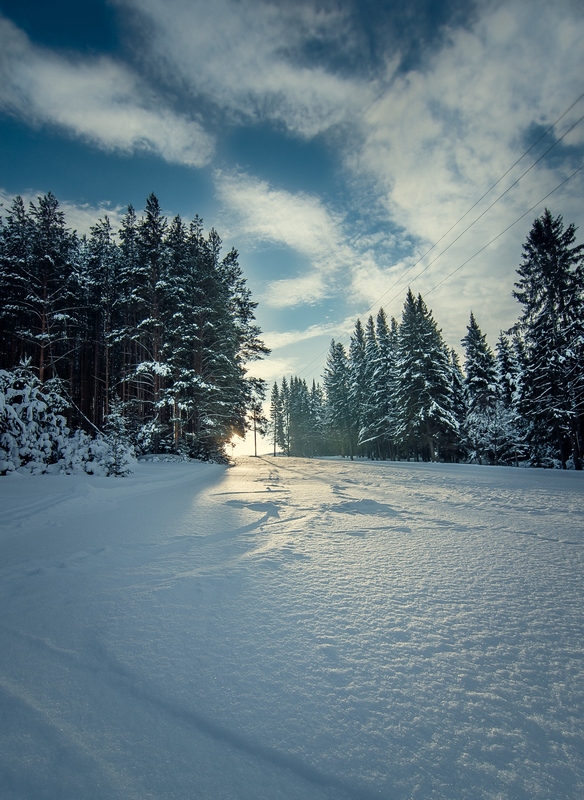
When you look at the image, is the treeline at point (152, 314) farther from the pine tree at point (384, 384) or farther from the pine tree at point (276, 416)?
the pine tree at point (276, 416)

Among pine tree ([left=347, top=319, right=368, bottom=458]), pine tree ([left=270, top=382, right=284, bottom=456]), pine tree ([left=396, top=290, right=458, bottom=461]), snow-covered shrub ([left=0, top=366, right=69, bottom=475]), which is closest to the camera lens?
snow-covered shrub ([left=0, top=366, right=69, bottom=475])

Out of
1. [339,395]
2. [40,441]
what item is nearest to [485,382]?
[339,395]

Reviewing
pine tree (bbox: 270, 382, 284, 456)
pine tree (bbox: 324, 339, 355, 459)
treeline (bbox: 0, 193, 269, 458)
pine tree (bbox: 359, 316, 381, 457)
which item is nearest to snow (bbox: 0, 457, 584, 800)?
treeline (bbox: 0, 193, 269, 458)

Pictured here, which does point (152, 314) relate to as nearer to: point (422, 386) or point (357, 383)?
point (422, 386)

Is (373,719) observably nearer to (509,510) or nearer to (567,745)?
(567,745)

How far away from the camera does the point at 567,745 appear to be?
37.7 inches

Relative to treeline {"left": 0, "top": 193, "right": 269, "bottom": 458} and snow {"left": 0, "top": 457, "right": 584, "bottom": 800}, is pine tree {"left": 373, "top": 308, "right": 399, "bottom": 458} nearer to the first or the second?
treeline {"left": 0, "top": 193, "right": 269, "bottom": 458}

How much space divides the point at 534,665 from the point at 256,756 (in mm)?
1160

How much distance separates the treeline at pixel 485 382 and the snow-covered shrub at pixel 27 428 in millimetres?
19847

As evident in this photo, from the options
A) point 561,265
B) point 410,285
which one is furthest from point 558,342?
point 410,285

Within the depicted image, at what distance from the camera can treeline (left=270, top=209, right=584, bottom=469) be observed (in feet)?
53.4

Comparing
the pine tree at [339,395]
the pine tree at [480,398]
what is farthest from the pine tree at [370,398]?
the pine tree at [480,398]

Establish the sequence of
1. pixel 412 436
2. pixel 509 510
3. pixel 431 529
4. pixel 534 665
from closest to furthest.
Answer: pixel 534 665, pixel 431 529, pixel 509 510, pixel 412 436

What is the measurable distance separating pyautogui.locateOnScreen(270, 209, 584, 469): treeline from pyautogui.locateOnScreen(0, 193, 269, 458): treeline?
13.3 metres
